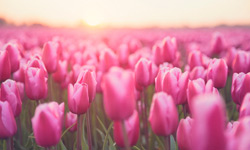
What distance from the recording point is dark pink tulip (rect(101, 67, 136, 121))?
85 cm

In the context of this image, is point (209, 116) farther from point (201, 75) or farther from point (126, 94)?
point (201, 75)

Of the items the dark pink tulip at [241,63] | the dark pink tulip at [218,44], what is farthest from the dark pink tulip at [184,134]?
the dark pink tulip at [218,44]

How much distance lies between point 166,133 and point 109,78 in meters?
0.42

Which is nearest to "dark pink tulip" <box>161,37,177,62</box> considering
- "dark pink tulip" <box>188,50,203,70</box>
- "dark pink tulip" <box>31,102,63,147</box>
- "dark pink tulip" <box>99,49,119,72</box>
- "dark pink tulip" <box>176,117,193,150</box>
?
"dark pink tulip" <box>188,50,203,70</box>

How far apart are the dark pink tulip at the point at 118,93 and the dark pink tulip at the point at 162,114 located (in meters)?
0.16

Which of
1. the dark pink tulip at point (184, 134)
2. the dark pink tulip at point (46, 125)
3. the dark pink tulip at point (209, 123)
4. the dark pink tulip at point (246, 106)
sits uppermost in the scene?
the dark pink tulip at point (209, 123)

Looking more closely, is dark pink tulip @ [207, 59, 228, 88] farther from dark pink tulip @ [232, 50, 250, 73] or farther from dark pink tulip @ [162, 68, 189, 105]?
dark pink tulip @ [232, 50, 250, 73]

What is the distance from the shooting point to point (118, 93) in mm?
866

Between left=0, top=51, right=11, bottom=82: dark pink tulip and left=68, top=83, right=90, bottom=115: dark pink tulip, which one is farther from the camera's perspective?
left=0, top=51, right=11, bottom=82: dark pink tulip

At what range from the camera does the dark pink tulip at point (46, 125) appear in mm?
1080

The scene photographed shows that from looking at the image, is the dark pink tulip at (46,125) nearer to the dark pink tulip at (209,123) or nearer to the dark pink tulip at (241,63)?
the dark pink tulip at (209,123)

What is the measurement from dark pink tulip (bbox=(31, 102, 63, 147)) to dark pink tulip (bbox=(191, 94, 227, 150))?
655 millimetres

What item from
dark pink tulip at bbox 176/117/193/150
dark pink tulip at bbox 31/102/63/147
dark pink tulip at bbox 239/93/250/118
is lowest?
dark pink tulip at bbox 176/117/193/150

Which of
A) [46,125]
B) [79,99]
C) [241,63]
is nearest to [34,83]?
[79,99]
